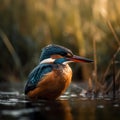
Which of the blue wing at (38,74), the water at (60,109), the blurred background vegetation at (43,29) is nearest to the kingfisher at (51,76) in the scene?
the blue wing at (38,74)

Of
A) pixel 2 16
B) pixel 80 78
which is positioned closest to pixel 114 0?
pixel 80 78

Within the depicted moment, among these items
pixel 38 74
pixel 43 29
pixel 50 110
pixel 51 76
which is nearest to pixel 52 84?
pixel 51 76

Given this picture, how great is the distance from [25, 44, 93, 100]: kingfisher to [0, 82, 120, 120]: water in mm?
162

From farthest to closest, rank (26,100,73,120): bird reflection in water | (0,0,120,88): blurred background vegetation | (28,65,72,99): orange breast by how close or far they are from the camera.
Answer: (0,0,120,88): blurred background vegetation < (28,65,72,99): orange breast < (26,100,73,120): bird reflection in water

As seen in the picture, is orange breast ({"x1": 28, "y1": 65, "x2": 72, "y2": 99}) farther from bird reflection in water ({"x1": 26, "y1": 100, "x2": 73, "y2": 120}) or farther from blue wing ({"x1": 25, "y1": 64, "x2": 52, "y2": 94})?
bird reflection in water ({"x1": 26, "y1": 100, "x2": 73, "y2": 120})

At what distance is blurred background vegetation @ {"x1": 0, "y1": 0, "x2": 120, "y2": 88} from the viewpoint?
12.8 metres

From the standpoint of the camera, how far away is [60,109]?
21.8ft

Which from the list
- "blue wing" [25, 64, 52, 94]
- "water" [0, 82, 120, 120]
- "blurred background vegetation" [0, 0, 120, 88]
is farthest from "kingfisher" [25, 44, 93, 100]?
"blurred background vegetation" [0, 0, 120, 88]

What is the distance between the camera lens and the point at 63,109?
6637 mm

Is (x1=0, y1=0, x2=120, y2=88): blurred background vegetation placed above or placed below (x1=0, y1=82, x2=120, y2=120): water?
above

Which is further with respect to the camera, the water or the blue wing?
the blue wing

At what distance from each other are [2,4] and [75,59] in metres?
6.08

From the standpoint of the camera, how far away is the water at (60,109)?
232 inches

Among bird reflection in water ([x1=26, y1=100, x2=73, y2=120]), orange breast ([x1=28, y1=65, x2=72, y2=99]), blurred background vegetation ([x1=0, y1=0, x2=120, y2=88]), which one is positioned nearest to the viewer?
Answer: bird reflection in water ([x1=26, y1=100, x2=73, y2=120])
